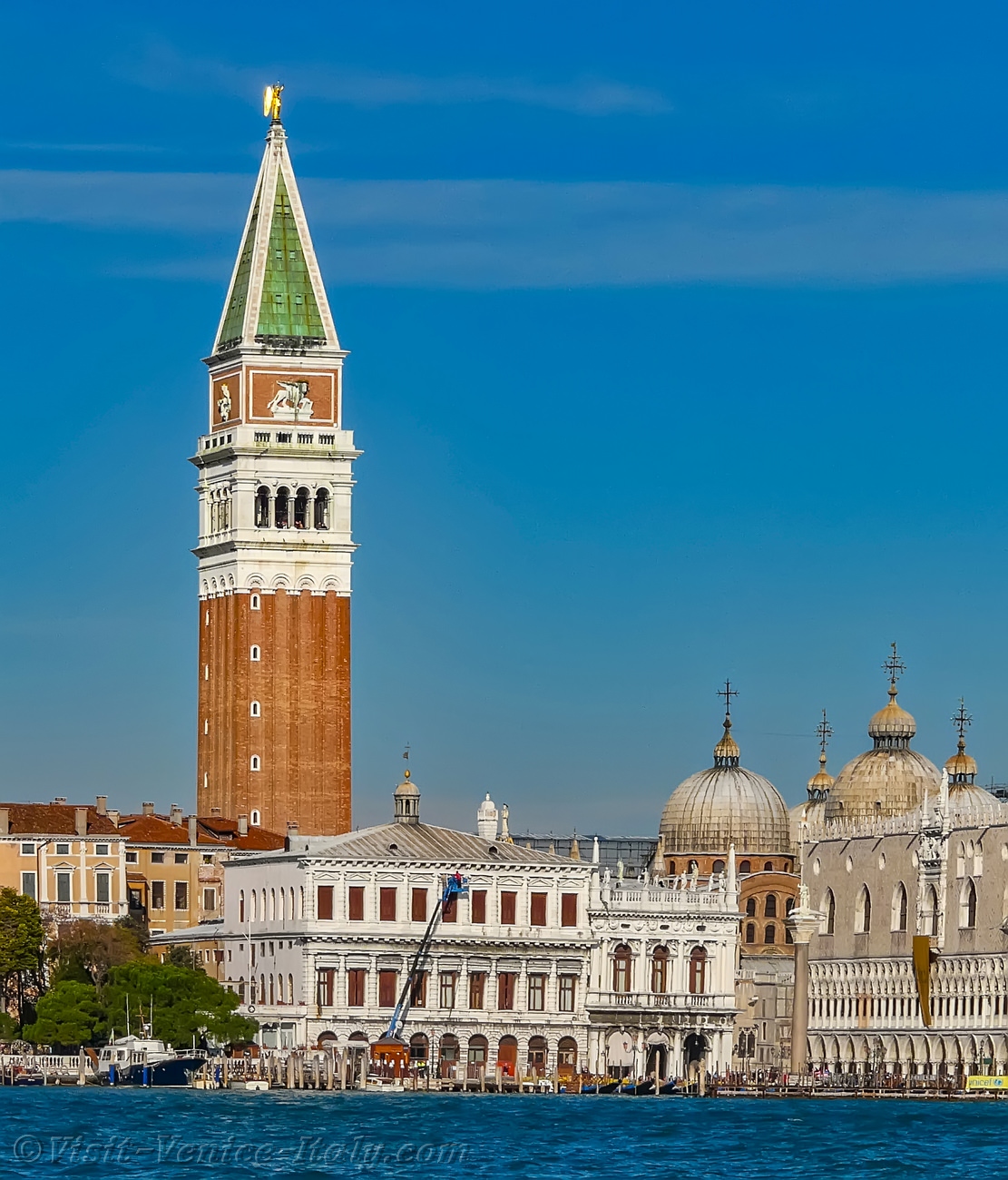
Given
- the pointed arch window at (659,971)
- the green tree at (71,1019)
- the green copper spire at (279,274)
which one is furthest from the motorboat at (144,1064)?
the green copper spire at (279,274)

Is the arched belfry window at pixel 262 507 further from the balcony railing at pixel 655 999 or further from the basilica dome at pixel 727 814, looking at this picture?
the balcony railing at pixel 655 999

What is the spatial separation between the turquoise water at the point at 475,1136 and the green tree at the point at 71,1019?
22.3ft

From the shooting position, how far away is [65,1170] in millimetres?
90125

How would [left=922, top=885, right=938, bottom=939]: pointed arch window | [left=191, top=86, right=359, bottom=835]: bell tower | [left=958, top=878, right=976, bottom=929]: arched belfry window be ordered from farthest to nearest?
[left=191, top=86, right=359, bottom=835]: bell tower → [left=922, top=885, right=938, bottom=939]: pointed arch window → [left=958, top=878, right=976, bottom=929]: arched belfry window

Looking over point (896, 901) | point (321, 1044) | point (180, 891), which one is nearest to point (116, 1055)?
point (321, 1044)

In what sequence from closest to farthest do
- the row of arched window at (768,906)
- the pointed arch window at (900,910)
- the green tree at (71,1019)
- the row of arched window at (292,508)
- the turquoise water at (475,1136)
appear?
the turquoise water at (475,1136)
the green tree at (71,1019)
the pointed arch window at (900,910)
the row of arched window at (292,508)
the row of arched window at (768,906)

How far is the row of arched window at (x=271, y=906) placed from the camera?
134 metres

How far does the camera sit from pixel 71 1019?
130 metres

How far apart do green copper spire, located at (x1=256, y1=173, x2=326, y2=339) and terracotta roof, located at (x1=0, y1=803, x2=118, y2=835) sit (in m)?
21.6

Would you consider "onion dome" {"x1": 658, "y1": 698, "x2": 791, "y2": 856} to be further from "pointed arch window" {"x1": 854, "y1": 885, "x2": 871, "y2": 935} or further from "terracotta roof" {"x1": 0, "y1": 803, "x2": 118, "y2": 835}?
"terracotta roof" {"x1": 0, "y1": 803, "x2": 118, "y2": 835}

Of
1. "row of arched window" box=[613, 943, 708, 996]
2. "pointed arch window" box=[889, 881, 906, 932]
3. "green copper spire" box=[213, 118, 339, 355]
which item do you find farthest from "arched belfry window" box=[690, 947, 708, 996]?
"green copper spire" box=[213, 118, 339, 355]

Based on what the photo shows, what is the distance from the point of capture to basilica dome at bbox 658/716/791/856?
165500 mm

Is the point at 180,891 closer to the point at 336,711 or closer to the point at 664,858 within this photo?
the point at 336,711

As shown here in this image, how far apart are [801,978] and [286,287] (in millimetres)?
35085
